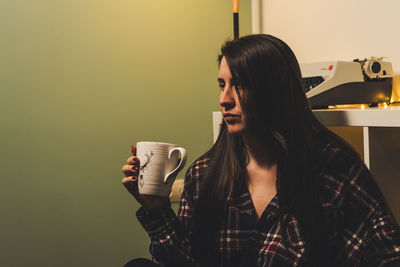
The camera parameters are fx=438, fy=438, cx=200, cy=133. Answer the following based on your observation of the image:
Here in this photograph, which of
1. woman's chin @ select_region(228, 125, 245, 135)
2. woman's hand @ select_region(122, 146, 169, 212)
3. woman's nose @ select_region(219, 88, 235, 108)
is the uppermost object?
woman's nose @ select_region(219, 88, 235, 108)

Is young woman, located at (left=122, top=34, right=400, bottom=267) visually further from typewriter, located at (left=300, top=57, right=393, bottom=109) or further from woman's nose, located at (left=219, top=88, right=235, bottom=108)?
typewriter, located at (left=300, top=57, right=393, bottom=109)

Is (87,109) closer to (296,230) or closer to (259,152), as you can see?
(259,152)

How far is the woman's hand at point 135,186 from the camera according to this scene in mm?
970

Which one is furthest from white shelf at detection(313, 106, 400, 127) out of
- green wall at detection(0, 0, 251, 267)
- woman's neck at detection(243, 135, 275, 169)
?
green wall at detection(0, 0, 251, 267)

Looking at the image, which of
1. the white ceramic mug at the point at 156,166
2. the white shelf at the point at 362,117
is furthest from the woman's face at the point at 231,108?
the white shelf at the point at 362,117

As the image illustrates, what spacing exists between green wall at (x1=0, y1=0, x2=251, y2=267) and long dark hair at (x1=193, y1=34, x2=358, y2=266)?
893 mm

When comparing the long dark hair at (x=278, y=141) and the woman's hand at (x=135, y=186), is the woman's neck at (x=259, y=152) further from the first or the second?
the woman's hand at (x=135, y=186)

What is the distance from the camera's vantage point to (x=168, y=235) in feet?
3.56

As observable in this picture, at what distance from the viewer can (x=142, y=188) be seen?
3.14ft

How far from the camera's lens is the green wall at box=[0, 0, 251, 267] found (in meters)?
1.79

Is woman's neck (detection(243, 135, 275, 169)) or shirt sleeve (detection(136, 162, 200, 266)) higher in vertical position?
woman's neck (detection(243, 135, 275, 169))

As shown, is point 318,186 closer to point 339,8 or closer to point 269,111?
point 269,111

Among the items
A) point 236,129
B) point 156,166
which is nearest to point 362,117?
point 236,129

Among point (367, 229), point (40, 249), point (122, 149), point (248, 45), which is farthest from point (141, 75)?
point (367, 229)
